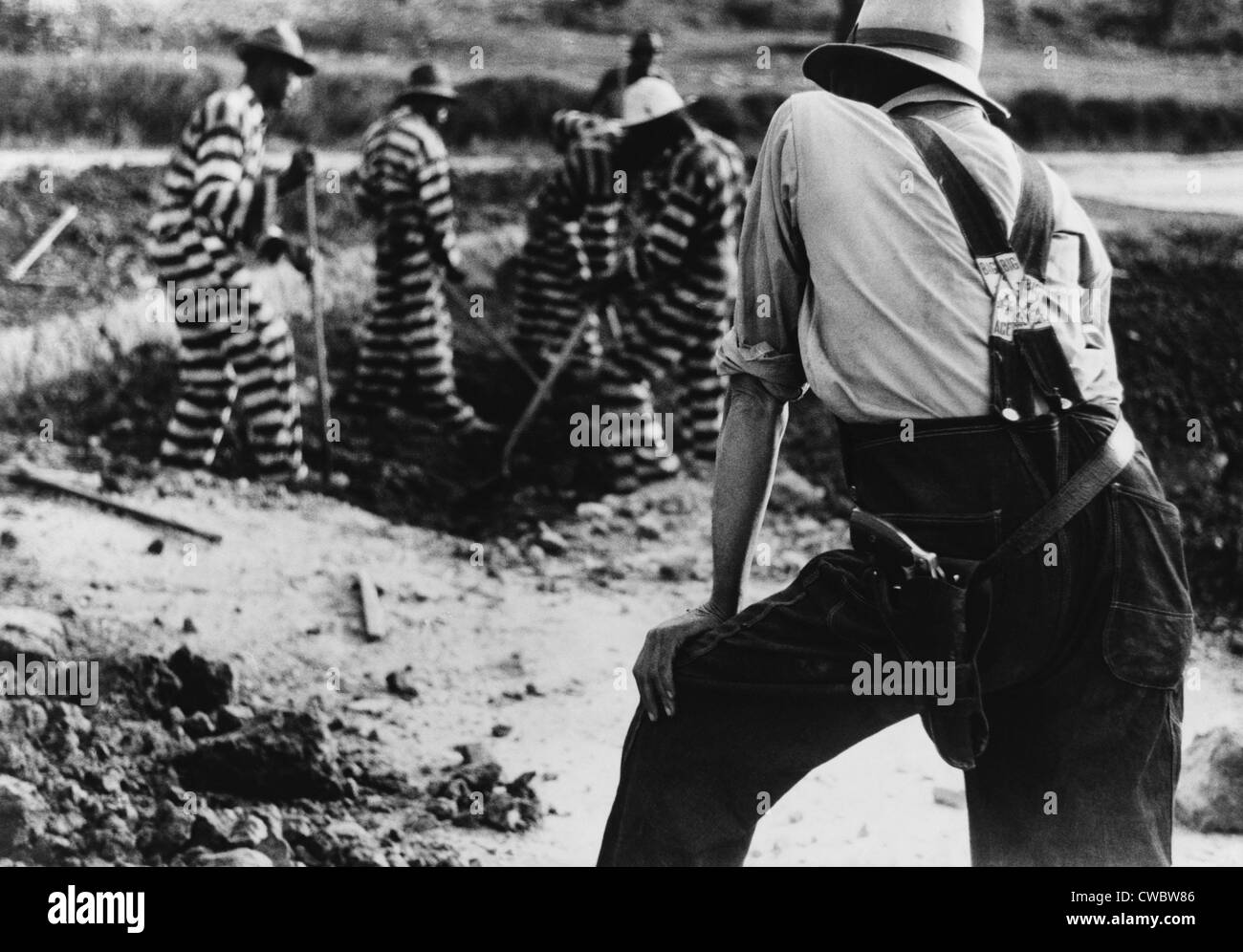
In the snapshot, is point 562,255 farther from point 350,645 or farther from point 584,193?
point 350,645

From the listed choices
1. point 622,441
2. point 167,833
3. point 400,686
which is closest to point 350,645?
point 400,686

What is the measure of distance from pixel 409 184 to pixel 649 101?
1014 millimetres

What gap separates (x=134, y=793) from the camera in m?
4.04

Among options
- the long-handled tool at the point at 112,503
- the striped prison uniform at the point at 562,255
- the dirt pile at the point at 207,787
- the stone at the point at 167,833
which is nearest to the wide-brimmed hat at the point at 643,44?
the striped prison uniform at the point at 562,255

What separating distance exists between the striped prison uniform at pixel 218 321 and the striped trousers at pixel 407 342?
24.9 inches

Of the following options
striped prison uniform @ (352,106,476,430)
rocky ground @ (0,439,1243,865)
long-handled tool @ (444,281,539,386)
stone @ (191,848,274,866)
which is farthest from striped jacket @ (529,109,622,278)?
stone @ (191,848,274,866)

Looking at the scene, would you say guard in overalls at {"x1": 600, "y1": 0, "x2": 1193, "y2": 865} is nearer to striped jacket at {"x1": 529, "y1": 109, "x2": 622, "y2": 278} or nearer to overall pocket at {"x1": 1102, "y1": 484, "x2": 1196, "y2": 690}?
overall pocket at {"x1": 1102, "y1": 484, "x2": 1196, "y2": 690}

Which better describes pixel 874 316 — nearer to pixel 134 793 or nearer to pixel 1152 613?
pixel 1152 613

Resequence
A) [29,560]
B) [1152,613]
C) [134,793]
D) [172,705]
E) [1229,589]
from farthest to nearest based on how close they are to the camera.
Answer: [1229,589]
[29,560]
[172,705]
[134,793]
[1152,613]

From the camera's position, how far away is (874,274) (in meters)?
2.51

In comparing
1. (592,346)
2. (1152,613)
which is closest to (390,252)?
(592,346)

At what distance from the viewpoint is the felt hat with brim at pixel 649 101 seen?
6.60 metres

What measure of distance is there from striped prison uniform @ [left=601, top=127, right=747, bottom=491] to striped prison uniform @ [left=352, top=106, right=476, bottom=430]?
2.30 ft

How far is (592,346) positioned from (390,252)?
103 centimetres
